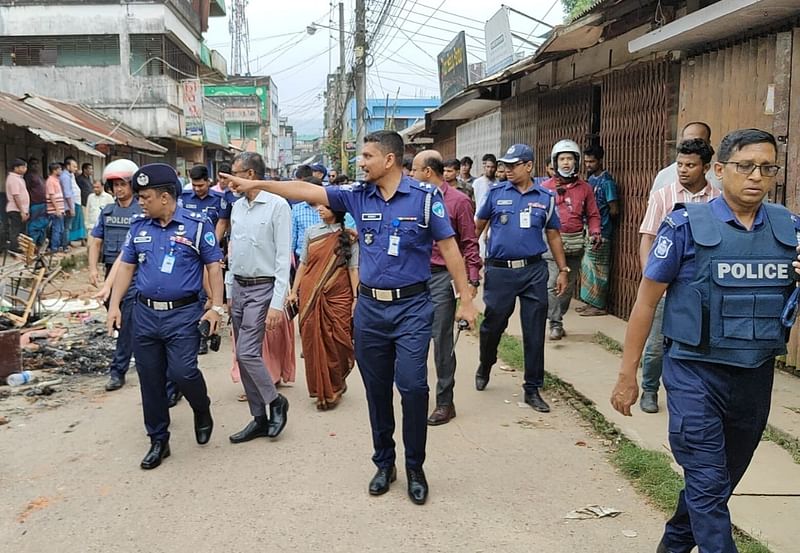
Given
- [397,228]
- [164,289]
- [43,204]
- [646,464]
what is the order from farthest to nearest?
[43,204] → [164,289] → [646,464] → [397,228]

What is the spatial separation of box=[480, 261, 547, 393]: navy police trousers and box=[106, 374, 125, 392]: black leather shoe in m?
3.26

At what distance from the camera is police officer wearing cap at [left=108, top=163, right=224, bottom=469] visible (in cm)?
460

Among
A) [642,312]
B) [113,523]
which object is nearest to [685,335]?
[642,312]

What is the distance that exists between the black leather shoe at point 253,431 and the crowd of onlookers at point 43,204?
9202mm

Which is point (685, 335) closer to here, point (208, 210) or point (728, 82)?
point (728, 82)

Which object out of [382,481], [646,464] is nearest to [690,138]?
[646,464]

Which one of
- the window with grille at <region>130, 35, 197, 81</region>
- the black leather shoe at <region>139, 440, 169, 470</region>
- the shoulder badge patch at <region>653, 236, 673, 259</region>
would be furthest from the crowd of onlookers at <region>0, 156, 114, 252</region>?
the window with grille at <region>130, 35, 197, 81</region>

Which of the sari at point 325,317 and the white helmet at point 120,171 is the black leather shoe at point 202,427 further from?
the white helmet at point 120,171

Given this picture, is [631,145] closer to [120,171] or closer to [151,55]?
[120,171]

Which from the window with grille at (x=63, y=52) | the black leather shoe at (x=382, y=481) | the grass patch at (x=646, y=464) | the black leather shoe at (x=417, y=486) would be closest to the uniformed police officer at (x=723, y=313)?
the grass patch at (x=646, y=464)

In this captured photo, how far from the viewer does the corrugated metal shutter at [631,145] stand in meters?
7.83

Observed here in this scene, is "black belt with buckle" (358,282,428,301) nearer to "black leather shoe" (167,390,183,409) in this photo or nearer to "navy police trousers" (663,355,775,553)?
"navy police trousers" (663,355,775,553)

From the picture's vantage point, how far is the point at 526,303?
5.70m

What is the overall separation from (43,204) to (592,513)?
1331 centimetres
